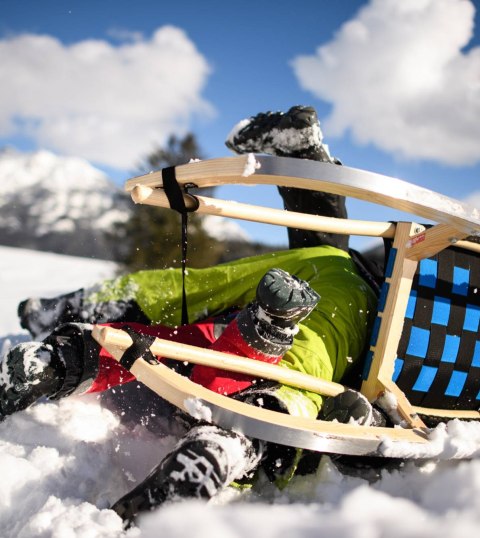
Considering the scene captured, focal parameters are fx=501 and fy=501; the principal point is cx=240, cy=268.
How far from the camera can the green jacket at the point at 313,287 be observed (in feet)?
4.18

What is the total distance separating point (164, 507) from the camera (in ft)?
2.67

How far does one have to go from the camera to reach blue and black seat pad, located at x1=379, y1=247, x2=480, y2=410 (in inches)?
52.7

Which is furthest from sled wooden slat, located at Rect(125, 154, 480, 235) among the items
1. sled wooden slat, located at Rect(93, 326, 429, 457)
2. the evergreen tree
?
the evergreen tree

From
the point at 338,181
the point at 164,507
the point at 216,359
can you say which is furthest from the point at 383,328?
the point at 164,507

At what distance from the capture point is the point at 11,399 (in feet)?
3.71

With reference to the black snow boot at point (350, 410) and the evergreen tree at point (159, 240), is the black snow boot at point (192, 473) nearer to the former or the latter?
the black snow boot at point (350, 410)

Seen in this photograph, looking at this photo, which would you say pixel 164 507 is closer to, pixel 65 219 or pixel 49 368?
pixel 49 368

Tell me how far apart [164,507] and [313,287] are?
31.1 inches

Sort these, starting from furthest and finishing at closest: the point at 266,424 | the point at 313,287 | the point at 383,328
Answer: the point at 313,287
the point at 383,328
the point at 266,424

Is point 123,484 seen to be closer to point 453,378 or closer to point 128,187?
point 128,187

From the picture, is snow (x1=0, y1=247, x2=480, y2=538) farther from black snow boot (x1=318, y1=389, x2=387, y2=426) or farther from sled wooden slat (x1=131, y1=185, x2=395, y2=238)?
sled wooden slat (x1=131, y1=185, x2=395, y2=238)

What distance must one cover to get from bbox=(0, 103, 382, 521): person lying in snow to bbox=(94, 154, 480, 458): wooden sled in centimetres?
6

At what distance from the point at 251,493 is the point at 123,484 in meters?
0.26

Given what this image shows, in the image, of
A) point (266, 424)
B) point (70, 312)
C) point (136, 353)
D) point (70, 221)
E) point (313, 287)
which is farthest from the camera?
point (70, 221)
